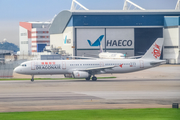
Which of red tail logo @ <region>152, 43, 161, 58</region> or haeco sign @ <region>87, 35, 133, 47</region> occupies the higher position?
haeco sign @ <region>87, 35, 133, 47</region>

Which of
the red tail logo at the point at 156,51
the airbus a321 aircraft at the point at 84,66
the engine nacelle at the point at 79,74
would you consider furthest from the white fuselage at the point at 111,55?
the engine nacelle at the point at 79,74

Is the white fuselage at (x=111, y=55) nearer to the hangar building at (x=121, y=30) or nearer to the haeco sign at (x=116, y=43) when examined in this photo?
the haeco sign at (x=116, y=43)

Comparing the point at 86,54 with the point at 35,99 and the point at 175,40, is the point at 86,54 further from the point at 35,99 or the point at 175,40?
the point at 35,99

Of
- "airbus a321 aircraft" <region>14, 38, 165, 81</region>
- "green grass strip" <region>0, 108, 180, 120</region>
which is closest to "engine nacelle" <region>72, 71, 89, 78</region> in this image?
"airbus a321 aircraft" <region>14, 38, 165, 81</region>

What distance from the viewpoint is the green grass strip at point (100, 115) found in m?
19.2

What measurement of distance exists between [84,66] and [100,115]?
2928cm

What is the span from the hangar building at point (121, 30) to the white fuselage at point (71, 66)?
6219cm

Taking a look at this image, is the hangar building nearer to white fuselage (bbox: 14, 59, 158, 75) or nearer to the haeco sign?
the haeco sign

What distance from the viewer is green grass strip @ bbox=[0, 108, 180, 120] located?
63.0 ft

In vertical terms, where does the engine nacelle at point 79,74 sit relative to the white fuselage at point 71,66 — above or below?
below

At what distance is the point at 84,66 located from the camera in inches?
1945

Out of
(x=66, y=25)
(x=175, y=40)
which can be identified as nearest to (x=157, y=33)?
(x=175, y=40)

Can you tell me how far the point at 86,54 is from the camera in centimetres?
11319

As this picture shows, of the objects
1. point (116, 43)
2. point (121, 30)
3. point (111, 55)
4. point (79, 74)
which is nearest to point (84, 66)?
point (79, 74)
